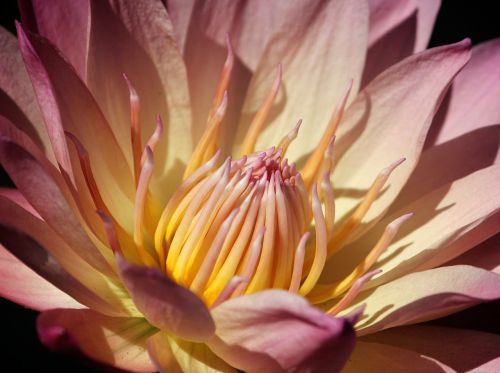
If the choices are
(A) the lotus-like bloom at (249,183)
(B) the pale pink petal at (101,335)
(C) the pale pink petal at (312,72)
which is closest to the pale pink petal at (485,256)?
(A) the lotus-like bloom at (249,183)

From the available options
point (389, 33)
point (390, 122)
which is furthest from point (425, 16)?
point (390, 122)

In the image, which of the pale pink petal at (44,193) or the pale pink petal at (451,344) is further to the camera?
the pale pink petal at (451,344)

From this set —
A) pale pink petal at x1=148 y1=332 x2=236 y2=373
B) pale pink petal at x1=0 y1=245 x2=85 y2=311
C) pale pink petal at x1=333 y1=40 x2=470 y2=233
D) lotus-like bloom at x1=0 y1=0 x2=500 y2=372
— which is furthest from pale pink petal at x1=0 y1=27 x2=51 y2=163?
pale pink petal at x1=333 y1=40 x2=470 y2=233

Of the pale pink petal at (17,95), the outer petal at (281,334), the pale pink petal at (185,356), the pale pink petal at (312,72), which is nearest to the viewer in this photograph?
the outer petal at (281,334)

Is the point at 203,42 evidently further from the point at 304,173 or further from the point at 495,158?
the point at 495,158

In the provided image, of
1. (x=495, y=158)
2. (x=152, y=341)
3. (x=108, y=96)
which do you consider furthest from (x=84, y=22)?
(x=495, y=158)

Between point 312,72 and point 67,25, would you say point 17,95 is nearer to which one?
point 67,25

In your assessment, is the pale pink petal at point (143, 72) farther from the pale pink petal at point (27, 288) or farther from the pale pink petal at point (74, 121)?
the pale pink petal at point (27, 288)

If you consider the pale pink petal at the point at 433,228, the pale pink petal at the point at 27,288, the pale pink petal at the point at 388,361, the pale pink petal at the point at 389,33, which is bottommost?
the pale pink petal at the point at 388,361

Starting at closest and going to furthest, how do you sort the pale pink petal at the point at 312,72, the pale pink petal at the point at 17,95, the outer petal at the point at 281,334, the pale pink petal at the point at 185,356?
1. the outer petal at the point at 281,334
2. the pale pink petal at the point at 185,356
3. the pale pink petal at the point at 17,95
4. the pale pink petal at the point at 312,72
